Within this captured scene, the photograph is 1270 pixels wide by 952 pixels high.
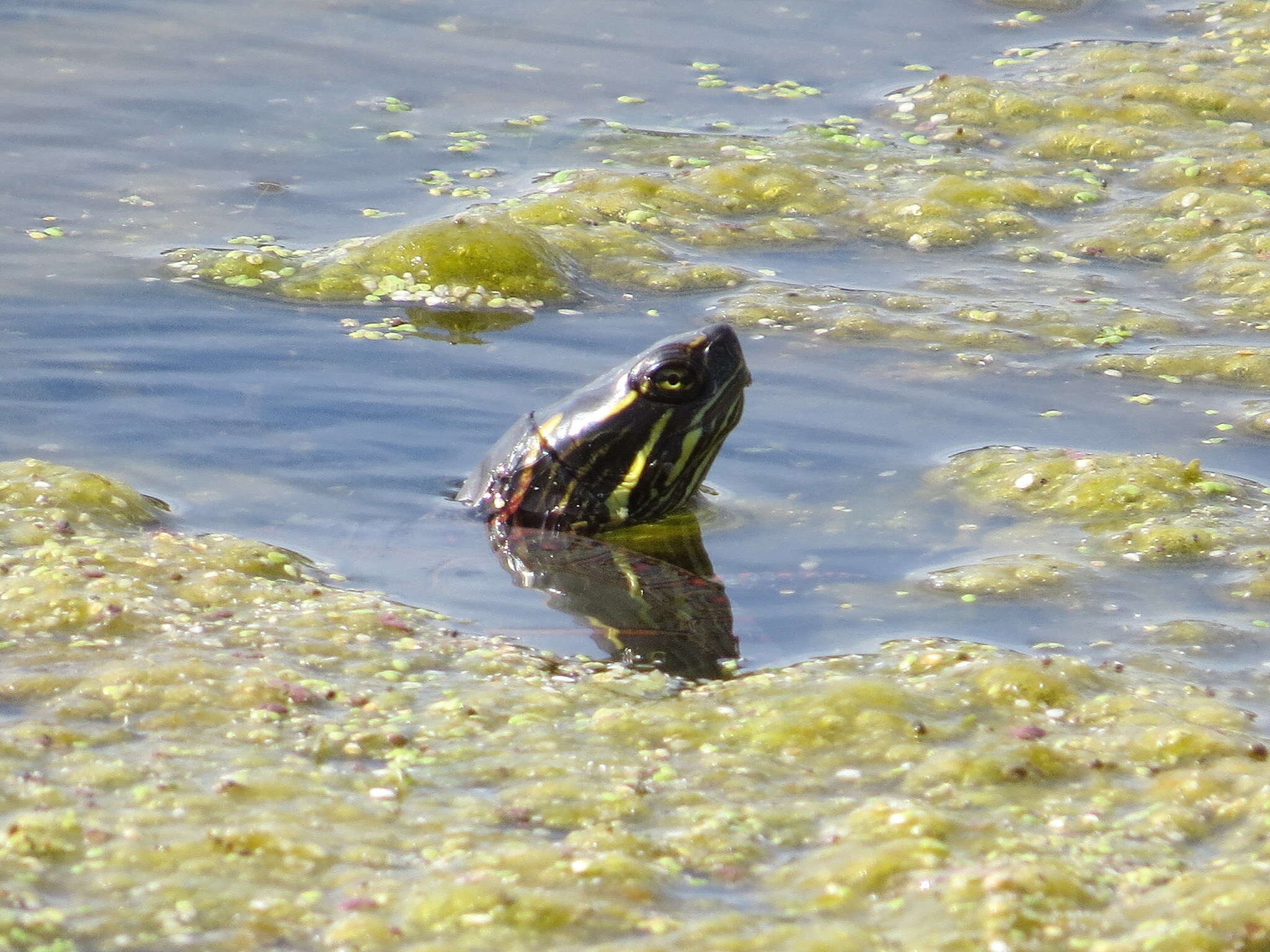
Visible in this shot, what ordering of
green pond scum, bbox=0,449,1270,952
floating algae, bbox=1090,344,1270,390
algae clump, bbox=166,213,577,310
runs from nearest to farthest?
green pond scum, bbox=0,449,1270,952
floating algae, bbox=1090,344,1270,390
algae clump, bbox=166,213,577,310

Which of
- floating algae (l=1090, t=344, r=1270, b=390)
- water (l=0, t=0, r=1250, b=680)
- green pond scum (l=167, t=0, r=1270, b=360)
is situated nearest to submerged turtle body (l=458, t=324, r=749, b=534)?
water (l=0, t=0, r=1250, b=680)

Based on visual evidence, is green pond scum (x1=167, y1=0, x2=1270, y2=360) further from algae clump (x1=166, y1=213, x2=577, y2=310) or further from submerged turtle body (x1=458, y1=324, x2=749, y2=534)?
submerged turtle body (x1=458, y1=324, x2=749, y2=534)

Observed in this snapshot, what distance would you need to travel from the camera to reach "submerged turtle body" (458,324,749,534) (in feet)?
15.8

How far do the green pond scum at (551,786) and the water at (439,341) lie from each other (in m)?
0.35

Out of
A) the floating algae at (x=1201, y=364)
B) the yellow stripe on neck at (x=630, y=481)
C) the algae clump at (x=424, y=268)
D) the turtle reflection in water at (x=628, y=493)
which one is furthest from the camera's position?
the algae clump at (x=424, y=268)

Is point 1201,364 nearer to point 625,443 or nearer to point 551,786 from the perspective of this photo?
point 625,443

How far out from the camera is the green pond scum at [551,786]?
3027mm

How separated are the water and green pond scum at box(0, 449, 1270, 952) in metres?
0.35

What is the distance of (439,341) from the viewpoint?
6.74m

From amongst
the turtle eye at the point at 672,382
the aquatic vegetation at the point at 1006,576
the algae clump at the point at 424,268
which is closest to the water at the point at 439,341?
the aquatic vegetation at the point at 1006,576

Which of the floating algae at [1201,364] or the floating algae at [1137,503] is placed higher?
the floating algae at [1201,364]

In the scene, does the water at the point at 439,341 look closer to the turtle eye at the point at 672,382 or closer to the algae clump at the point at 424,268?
the algae clump at the point at 424,268

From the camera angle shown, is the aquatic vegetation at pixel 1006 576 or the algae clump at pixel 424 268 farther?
the algae clump at pixel 424 268

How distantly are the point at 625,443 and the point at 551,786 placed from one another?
5.13 ft
